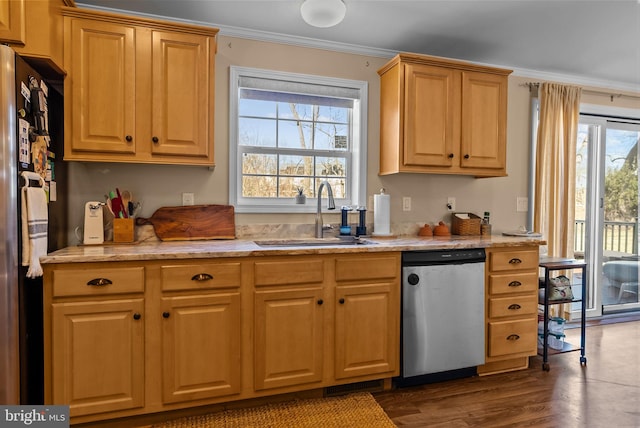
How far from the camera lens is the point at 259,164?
2.88 meters

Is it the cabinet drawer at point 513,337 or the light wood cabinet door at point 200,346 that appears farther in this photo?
the cabinet drawer at point 513,337

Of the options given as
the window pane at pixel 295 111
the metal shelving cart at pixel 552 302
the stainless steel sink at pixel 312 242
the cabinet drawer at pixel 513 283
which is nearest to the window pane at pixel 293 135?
the window pane at pixel 295 111

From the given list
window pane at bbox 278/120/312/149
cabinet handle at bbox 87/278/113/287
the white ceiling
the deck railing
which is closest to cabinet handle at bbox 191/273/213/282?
cabinet handle at bbox 87/278/113/287

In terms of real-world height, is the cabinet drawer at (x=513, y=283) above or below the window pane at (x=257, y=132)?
below

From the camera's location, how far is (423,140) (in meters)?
2.80

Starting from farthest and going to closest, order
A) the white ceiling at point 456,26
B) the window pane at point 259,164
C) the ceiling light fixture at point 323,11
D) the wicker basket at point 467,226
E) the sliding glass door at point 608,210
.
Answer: the sliding glass door at point 608,210
the wicker basket at point 467,226
the window pane at point 259,164
the white ceiling at point 456,26
the ceiling light fixture at point 323,11

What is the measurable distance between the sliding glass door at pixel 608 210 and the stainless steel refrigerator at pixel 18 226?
450 centimetres

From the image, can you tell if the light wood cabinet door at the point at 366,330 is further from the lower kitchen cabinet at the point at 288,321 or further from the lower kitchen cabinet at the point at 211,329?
the lower kitchen cabinet at the point at 288,321

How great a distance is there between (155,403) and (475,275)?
2.07 m

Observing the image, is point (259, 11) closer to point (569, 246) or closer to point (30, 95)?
point (30, 95)

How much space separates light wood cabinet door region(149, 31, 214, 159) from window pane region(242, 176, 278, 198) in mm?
527

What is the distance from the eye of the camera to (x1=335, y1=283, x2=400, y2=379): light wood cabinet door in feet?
7.50

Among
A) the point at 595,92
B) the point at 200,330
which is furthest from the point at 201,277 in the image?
the point at 595,92

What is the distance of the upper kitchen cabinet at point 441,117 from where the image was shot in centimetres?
276
